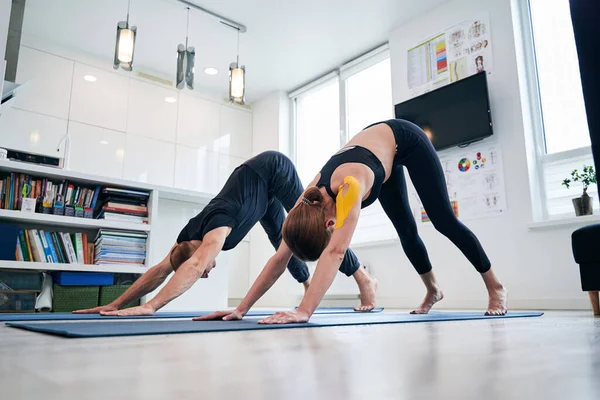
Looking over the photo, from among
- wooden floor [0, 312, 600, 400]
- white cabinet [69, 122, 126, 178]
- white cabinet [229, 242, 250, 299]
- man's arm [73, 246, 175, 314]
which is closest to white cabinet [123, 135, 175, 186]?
white cabinet [69, 122, 126, 178]

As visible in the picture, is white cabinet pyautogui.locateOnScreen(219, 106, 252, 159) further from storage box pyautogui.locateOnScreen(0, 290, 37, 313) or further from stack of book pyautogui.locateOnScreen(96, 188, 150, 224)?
storage box pyautogui.locateOnScreen(0, 290, 37, 313)

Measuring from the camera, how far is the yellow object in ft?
4.83

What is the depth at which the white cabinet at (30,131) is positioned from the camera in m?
4.75

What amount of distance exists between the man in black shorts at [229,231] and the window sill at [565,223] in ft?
5.23

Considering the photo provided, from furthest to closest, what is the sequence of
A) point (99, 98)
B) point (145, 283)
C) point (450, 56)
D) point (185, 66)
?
point (99, 98) → point (450, 56) → point (185, 66) → point (145, 283)

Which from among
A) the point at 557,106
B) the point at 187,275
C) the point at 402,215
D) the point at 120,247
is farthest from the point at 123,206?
the point at 557,106

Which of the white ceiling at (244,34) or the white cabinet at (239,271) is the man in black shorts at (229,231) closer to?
the white ceiling at (244,34)

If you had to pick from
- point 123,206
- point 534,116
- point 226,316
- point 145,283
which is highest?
point 534,116

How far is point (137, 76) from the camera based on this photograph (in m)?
5.77

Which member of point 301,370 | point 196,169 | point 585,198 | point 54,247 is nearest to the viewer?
point 301,370

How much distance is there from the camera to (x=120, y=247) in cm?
308

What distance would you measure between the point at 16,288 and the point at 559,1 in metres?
4.52

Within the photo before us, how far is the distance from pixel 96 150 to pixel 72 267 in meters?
2.80

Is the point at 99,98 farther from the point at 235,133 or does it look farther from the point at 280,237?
the point at 280,237
